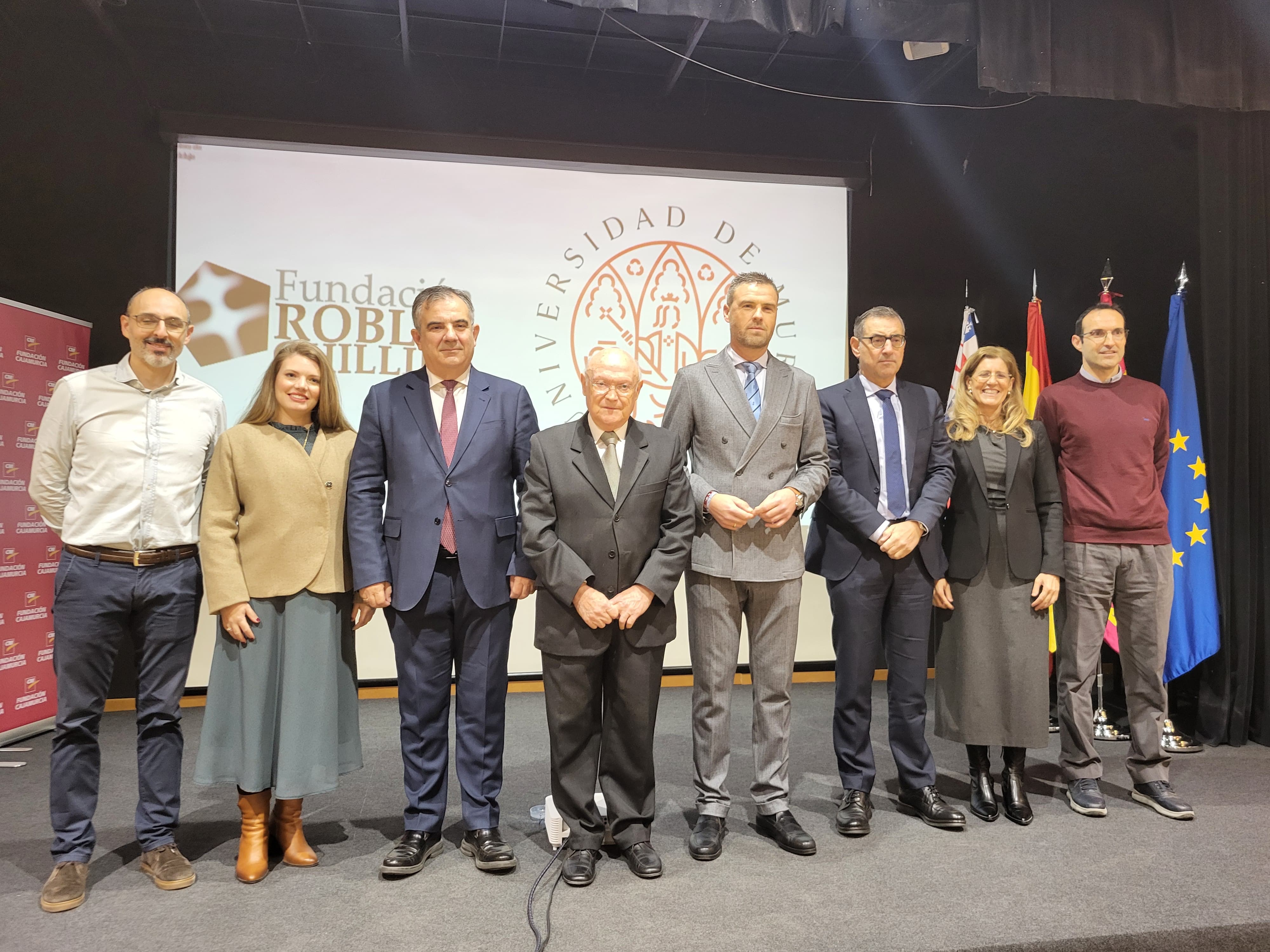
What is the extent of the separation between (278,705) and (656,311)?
307cm

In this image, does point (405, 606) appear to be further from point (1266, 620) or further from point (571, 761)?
point (1266, 620)

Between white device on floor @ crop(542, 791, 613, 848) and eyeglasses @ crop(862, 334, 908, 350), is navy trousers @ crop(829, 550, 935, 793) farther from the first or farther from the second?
white device on floor @ crop(542, 791, 613, 848)

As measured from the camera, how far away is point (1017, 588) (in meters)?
2.98

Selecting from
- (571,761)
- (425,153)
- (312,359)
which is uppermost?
(425,153)

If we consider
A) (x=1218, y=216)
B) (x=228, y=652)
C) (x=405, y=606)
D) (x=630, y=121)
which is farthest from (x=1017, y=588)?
(x=630, y=121)

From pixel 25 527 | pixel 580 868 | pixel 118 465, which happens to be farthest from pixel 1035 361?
pixel 25 527

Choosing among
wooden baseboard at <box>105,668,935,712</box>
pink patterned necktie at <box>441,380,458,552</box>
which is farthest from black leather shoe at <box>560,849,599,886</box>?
wooden baseboard at <box>105,668,935,712</box>

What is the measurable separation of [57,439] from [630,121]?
365 cm

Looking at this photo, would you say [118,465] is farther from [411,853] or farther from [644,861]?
[644,861]

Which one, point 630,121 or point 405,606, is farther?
point 630,121

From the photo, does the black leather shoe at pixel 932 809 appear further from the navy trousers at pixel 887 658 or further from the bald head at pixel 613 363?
the bald head at pixel 613 363

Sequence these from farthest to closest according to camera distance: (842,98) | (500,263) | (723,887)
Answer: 1. (842,98)
2. (500,263)
3. (723,887)

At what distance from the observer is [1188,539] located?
3961 millimetres

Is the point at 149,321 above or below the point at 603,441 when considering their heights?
above
